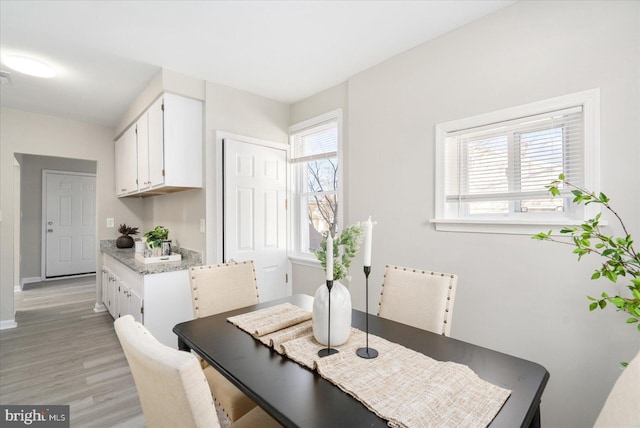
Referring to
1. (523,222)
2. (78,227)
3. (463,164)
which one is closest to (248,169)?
(463,164)

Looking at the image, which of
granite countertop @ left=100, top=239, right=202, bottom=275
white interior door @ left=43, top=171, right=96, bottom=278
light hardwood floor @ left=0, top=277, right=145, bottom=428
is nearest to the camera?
light hardwood floor @ left=0, top=277, right=145, bottom=428

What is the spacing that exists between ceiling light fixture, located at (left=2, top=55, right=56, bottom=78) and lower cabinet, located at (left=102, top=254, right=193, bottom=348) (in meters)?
1.82

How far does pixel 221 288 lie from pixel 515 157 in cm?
198

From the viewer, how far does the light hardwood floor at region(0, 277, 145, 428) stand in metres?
2.02

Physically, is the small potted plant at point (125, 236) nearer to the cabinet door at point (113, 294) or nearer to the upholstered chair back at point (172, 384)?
the cabinet door at point (113, 294)

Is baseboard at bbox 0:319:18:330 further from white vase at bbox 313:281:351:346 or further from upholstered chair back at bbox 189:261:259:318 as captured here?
white vase at bbox 313:281:351:346

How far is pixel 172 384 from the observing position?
2.16ft

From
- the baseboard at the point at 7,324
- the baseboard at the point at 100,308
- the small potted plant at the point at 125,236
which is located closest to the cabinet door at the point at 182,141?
the small potted plant at the point at 125,236

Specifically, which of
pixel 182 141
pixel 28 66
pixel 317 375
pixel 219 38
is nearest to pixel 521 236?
pixel 317 375

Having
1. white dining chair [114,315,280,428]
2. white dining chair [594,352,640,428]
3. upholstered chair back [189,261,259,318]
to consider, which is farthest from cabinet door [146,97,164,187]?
white dining chair [594,352,640,428]

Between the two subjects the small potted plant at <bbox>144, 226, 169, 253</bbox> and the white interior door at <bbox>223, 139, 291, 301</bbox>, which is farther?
the small potted plant at <bbox>144, 226, 169, 253</bbox>

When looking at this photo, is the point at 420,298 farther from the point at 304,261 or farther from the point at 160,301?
the point at 160,301

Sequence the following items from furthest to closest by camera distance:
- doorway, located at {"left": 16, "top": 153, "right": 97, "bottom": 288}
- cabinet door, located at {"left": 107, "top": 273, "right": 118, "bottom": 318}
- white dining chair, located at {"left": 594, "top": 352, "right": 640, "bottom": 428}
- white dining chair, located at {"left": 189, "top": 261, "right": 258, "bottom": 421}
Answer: doorway, located at {"left": 16, "top": 153, "right": 97, "bottom": 288} → cabinet door, located at {"left": 107, "top": 273, "right": 118, "bottom": 318} → white dining chair, located at {"left": 189, "top": 261, "right": 258, "bottom": 421} → white dining chair, located at {"left": 594, "top": 352, "right": 640, "bottom": 428}

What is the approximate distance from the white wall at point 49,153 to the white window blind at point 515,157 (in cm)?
431
